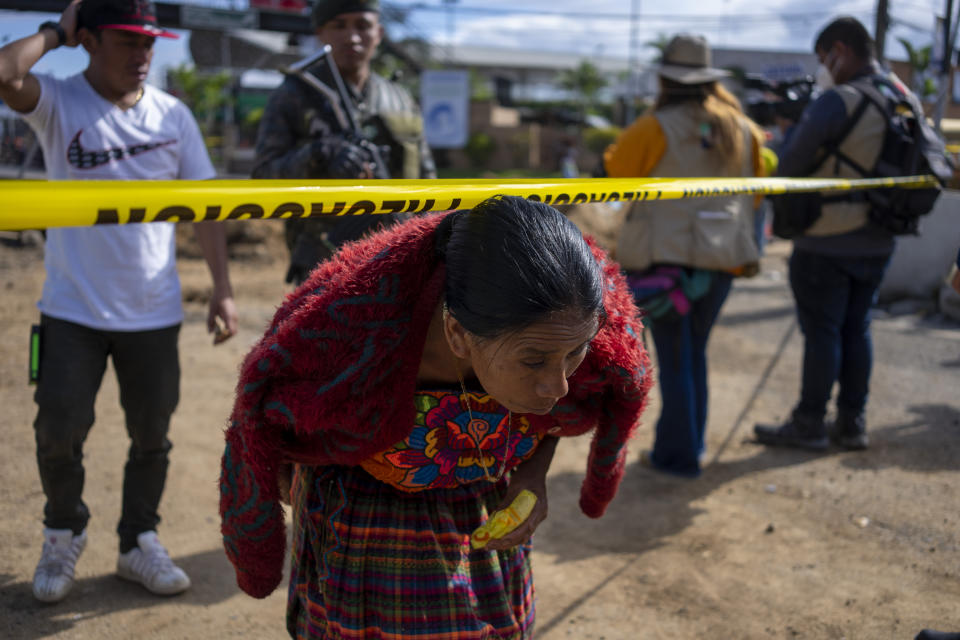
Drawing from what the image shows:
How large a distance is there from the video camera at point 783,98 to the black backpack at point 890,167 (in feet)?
1.82

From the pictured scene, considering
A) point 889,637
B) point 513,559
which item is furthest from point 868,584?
point 513,559

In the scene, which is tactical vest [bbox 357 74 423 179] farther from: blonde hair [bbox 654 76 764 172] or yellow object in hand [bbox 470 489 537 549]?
yellow object in hand [bbox 470 489 537 549]

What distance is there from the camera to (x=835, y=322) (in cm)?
433

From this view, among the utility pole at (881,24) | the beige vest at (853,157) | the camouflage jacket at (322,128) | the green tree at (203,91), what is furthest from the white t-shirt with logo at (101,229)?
the green tree at (203,91)

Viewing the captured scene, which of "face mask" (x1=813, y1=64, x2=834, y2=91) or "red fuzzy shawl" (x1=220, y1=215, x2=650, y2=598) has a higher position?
"face mask" (x1=813, y1=64, x2=834, y2=91)

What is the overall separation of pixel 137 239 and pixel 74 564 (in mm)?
1193

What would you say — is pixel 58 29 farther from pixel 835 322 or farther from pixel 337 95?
pixel 835 322

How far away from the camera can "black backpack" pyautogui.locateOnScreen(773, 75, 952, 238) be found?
4.09m

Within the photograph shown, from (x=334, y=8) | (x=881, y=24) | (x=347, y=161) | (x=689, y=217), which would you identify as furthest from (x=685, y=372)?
(x=881, y=24)

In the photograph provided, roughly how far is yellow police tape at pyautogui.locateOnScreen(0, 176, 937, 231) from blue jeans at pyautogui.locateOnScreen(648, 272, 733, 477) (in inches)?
82.3

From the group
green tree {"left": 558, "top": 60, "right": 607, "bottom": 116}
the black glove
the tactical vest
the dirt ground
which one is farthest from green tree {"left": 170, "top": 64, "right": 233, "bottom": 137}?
green tree {"left": 558, "top": 60, "right": 607, "bottom": 116}

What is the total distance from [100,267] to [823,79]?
402cm

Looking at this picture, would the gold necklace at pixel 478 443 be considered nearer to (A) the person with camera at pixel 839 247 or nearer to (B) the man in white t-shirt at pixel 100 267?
(B) the man in white t-shirt at pixel 100 267

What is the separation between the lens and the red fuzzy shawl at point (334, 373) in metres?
1.65
